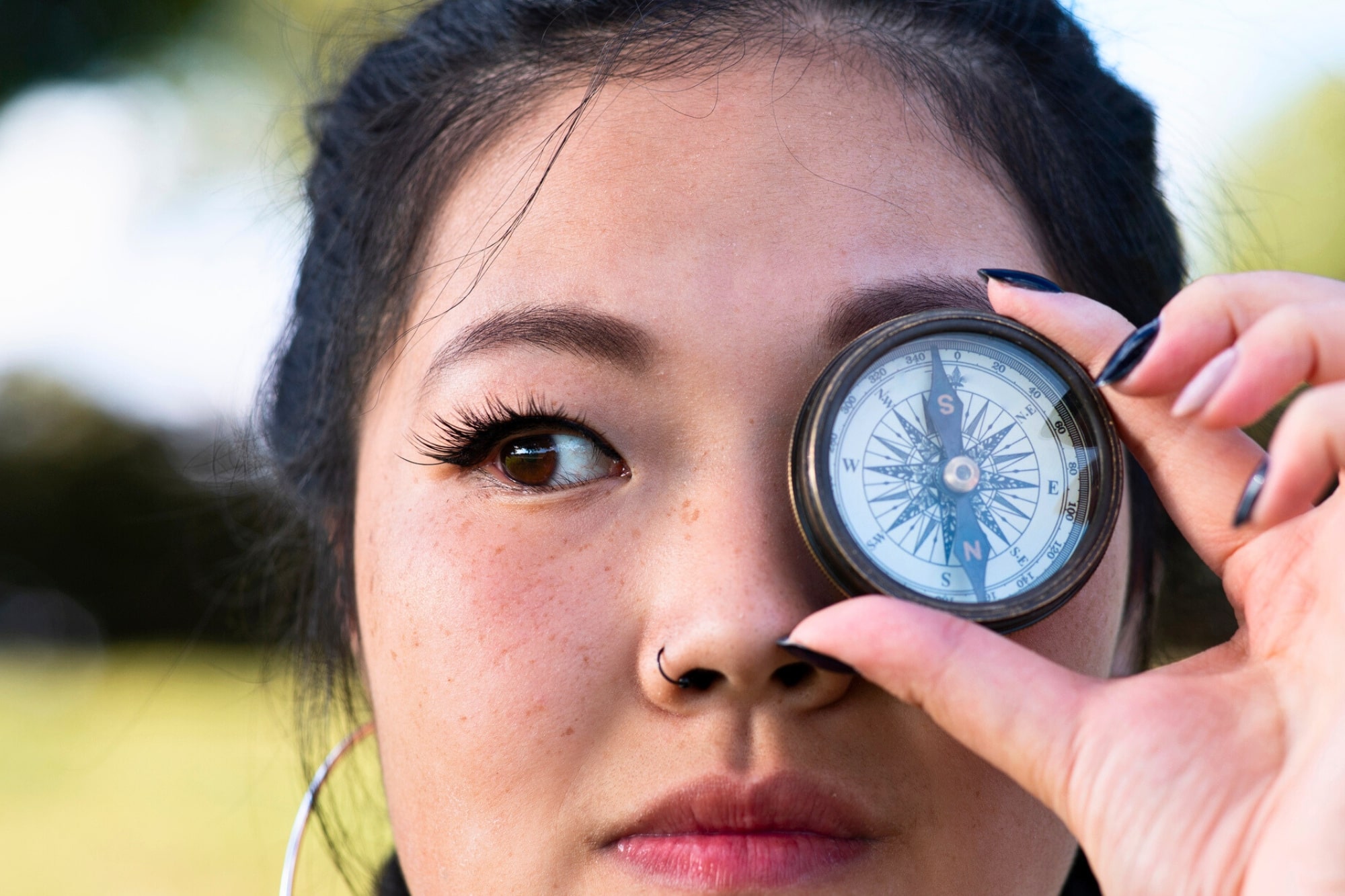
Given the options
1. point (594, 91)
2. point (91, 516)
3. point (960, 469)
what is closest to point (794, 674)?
point (960, 469)

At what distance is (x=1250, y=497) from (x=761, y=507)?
2.50 feet

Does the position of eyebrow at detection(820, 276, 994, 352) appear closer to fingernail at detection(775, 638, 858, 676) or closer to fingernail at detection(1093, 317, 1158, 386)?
fingernail at detection(1093, 317, 1158, 386)

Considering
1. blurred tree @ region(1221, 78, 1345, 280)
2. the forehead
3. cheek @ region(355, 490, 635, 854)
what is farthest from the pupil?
blurred tree @ region(1221, 78, 1345, 280)

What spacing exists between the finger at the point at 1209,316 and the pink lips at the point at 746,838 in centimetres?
87

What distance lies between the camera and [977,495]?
182 centimetres

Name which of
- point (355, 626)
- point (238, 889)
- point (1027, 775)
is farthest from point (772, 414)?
point (238, 889)

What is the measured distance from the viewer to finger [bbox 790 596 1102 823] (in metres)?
1.63

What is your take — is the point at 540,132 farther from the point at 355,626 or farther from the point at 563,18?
the point at 355,626

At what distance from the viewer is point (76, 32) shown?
15.4 metres

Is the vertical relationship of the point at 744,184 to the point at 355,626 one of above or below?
above

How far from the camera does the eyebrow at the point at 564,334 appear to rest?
203 centimetres

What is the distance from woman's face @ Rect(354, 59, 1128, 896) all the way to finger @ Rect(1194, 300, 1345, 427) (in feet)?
1.78

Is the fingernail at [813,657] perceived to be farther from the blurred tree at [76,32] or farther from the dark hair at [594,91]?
the blurred tree at [76,32]

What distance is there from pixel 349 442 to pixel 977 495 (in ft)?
5.14
